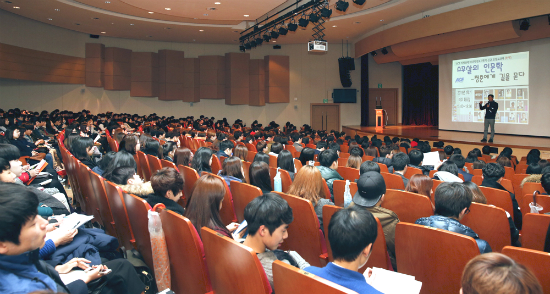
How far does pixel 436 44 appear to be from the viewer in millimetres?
12094

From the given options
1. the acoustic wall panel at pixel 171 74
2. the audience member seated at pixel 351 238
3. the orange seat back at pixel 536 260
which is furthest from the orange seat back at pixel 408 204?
the acoustic wall panel at pixel 171 74

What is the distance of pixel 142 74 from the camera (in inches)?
644

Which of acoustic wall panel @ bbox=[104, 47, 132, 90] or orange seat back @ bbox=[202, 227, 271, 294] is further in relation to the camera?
acoustic wall panel @ bbox=[104, 47, 132, 90]

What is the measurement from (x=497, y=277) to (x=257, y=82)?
16857mm

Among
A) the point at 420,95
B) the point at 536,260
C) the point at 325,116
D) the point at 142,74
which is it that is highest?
the point at 142,74

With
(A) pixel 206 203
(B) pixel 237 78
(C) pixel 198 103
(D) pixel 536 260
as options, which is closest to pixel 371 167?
(A) pixel 206 203

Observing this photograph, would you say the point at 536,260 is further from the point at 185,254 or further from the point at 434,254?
the point at 185,254

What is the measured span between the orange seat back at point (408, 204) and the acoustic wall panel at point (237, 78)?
14818mm

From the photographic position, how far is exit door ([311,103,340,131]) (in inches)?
717

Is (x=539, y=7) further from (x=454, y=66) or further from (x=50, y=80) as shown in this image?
(x=50, y=80)

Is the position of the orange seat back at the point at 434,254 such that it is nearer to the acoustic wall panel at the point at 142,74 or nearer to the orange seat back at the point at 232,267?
the orange seat back at the point at 232,267

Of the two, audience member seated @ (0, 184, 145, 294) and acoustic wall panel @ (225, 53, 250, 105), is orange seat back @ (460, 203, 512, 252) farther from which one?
acoustic wall panel @ (225, 53, 250, 105)

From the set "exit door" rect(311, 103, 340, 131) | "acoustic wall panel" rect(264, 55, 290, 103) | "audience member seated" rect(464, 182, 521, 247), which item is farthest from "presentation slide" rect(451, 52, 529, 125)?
"audience member seated" rect(464, 182, 521, 247)

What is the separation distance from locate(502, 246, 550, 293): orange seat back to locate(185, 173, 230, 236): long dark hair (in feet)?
4.87
